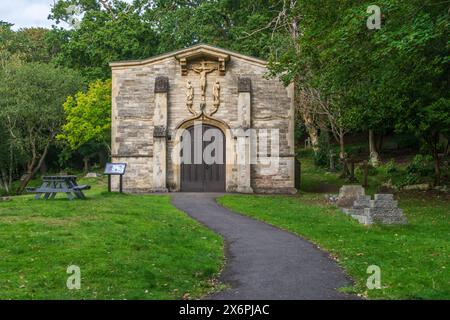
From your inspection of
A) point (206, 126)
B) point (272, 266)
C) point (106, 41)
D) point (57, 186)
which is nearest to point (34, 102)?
point (106, 41)

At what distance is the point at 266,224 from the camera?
17250mm

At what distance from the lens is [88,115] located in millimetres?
40594

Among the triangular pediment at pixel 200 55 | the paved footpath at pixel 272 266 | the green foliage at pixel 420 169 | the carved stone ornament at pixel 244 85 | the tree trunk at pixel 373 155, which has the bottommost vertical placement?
the paved footpath at pixel 272 266

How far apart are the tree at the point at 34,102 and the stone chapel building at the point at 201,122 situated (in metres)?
15.3

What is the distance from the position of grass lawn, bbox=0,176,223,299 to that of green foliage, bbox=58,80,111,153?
23514 millimetres

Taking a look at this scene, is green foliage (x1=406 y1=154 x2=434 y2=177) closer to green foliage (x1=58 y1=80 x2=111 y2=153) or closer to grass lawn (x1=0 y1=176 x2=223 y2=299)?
grass lawn (x1=0 y1=176 x2=223 y2=299)

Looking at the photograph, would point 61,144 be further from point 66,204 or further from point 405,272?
point 405,272

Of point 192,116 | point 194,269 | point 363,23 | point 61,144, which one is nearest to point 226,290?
point 194,269

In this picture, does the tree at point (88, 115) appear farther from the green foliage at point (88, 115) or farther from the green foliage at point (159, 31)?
the green foliage at point (159, 31)

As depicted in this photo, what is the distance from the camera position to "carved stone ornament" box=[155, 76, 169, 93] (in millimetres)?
29641

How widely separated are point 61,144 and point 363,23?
112ft

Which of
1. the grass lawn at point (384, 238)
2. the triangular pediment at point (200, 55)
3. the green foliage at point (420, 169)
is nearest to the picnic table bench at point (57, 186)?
the grass lawn at point (384, 238)

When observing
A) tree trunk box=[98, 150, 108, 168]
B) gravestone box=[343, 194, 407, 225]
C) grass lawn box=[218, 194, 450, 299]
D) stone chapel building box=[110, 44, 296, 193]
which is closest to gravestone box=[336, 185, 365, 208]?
grass lawn box=[218, 194, 450, 299]

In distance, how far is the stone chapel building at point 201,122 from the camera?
97.2 feet
